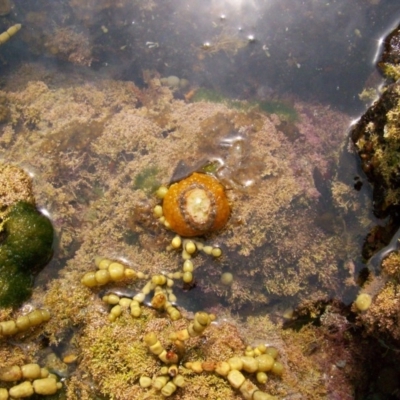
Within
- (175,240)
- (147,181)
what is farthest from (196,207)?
(147,181)

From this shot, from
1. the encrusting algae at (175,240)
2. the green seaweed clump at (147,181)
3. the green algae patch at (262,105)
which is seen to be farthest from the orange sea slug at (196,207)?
the green algae patch at (262,105)

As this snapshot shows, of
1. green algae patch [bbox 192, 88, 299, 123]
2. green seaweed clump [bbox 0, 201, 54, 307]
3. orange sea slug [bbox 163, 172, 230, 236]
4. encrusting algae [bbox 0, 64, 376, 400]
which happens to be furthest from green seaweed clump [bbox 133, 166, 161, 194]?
green algae patch [bbox 192, 88, 299, 123]

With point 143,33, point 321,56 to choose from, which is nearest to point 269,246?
point 321,56

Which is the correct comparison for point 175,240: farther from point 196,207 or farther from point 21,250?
point 21,250

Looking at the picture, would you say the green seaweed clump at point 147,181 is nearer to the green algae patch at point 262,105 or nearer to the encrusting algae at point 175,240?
the encrusting algae at point 175,240

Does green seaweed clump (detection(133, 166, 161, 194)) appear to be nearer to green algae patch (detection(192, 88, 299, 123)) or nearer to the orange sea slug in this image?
the orange sea slug
